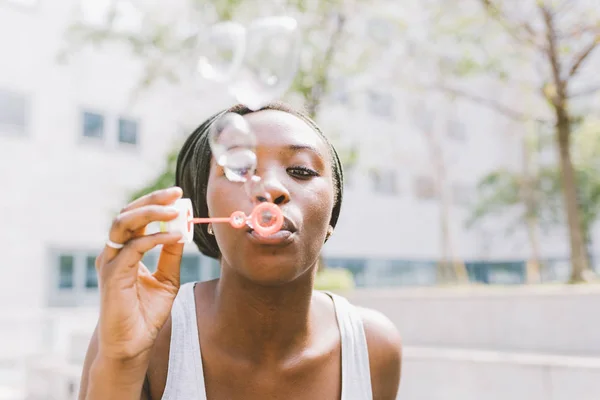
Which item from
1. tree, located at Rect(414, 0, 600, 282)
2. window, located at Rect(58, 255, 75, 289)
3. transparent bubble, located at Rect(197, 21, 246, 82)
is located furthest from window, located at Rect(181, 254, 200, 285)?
transparent bubble, located at Rect(197, 21, 246, 82)

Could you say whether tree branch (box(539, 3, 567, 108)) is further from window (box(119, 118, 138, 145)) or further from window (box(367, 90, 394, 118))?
window (box(367, 90, 394, 118))

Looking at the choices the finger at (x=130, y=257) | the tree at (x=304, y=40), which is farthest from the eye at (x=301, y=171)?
the tree at (x=304, y=40)

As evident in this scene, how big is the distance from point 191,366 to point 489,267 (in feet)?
92.3

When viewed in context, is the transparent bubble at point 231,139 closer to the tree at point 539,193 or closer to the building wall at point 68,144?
the building wall at point 68,144

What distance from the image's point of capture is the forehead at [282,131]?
147cm

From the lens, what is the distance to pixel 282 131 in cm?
150

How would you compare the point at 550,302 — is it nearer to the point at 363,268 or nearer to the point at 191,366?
the point at 191,366

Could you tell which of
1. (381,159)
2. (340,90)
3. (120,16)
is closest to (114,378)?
(120,16)

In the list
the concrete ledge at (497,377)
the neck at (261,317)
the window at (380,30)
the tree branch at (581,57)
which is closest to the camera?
the neck at (261,317)

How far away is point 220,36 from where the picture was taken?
2.06m

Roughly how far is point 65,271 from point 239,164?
1434 cm

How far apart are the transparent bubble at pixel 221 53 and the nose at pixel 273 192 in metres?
0.61

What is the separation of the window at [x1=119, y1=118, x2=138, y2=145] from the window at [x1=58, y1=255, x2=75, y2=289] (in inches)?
119

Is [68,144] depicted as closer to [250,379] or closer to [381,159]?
[381,159]
